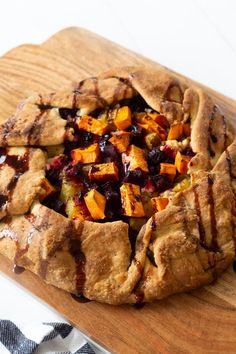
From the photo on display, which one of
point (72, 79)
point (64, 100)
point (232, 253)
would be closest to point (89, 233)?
point (232, 253)

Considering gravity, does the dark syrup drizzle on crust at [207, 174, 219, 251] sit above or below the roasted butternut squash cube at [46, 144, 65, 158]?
above

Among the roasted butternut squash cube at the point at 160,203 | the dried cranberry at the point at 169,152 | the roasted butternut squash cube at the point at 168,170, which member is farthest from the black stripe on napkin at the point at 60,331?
the dried cranberry at the point at 169,152

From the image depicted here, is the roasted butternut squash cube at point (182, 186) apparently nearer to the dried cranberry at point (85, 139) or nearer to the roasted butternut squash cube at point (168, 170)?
the roasted butternut squash cube at point (168, 170)

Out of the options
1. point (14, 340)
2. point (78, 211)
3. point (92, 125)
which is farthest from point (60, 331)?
point (92, 125)

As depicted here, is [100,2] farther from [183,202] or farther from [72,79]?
[183,202]

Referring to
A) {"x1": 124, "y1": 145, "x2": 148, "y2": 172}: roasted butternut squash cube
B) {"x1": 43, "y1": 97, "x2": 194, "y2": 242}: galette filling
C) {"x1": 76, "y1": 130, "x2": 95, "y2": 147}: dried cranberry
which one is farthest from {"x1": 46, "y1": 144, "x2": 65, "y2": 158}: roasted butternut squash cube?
{"x1": 124, "y1": 145, "x2": 148, "y2": 172}: roasted butternut squash cube

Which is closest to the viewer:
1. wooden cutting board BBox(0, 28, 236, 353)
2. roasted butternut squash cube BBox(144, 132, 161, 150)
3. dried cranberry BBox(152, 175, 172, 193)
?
wooden cutting board BBox(0, 28, 236, 353)

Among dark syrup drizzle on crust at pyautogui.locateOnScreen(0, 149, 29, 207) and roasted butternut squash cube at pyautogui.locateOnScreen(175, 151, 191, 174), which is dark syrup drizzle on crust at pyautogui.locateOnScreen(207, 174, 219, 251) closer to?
roasted butternut squash cube at pyautogui.locateOnScreen(175, 151, 191, 174)

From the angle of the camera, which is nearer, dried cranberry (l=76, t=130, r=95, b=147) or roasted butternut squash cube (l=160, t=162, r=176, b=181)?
roasted butternut squash cube (l=160, t=162, r=176, b=181)
